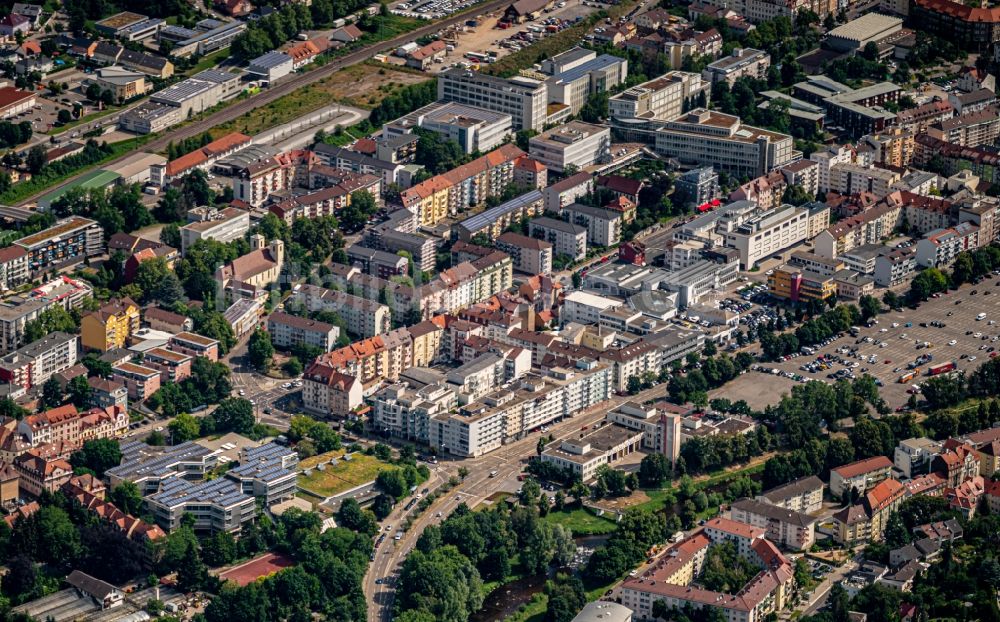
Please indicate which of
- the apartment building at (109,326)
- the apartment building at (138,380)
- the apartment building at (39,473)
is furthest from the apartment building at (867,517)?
the apartment building at (109,326)

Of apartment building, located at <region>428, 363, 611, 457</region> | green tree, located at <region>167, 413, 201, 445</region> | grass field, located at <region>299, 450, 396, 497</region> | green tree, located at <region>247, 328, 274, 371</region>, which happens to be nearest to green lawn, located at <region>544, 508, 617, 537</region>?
apartment building, located at <region>428, 363, 611, 457</region>

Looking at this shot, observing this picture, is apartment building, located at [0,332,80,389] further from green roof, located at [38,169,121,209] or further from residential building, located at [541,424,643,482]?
residential building, located at [541,424,643,482]

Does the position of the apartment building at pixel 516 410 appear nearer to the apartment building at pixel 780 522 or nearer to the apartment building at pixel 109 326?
the apartment building at pixel 780 522

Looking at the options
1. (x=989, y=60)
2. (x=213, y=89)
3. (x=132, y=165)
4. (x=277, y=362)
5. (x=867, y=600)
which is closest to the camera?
(x=867, y=600)

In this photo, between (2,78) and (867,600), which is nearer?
(867,600)

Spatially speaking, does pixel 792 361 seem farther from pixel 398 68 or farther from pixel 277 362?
pixel 398 68

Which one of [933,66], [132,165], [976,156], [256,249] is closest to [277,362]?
[256,249]

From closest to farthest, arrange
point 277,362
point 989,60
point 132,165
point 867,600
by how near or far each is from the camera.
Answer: point 867,600 < point 277,362 < point 132,165 < point 989,60
